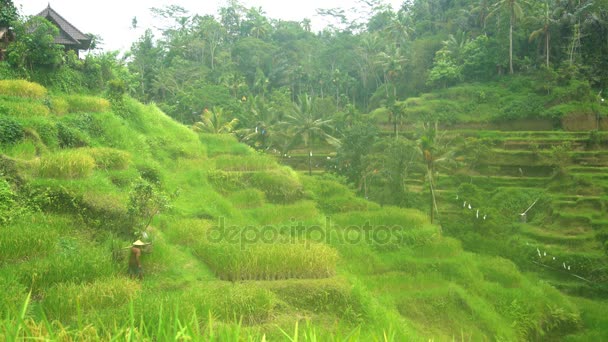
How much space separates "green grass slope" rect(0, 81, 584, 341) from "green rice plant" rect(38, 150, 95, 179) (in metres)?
0.03

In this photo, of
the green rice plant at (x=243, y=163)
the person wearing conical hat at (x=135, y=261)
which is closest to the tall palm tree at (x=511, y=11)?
the green rice plant at (x=243, y=163)

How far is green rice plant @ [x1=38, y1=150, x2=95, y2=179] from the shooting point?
838cm

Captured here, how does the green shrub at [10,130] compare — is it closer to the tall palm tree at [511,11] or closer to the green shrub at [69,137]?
the green shrub at [69,137]

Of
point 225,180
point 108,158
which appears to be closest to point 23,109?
point 108,158

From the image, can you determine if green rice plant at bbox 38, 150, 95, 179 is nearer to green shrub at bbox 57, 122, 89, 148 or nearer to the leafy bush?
green shrub at bbox 57, 122, 89, 148

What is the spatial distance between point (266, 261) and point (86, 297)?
10.1 feet

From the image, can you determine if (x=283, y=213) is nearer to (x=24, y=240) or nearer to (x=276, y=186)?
(x=276, y=186)

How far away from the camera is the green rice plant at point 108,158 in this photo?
9719mm

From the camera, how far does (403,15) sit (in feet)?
158

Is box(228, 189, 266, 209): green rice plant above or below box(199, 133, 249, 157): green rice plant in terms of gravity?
below

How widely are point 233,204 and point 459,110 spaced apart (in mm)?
23083

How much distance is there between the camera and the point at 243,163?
543 inches

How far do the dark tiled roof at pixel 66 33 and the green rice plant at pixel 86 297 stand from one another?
1246cm

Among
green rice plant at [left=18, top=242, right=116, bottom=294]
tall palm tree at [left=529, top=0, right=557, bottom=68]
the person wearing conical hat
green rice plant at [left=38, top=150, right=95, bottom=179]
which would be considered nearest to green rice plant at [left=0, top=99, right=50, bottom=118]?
green rice plant at [left=38, top=150, right=95, bottom=179]
